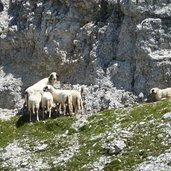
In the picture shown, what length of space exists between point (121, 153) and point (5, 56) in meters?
18.9

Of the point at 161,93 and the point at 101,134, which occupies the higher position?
the point at 161,93

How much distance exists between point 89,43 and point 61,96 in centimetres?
656

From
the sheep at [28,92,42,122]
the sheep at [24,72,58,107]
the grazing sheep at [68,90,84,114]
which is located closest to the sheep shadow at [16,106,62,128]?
the sheep at [28,92,42,122]

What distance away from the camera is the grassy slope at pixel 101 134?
32406 mm

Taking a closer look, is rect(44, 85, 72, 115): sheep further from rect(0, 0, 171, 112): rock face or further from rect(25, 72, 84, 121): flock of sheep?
rect(0, 0, 171, 112): rock face

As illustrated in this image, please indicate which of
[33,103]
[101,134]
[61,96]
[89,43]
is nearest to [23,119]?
[33,103]

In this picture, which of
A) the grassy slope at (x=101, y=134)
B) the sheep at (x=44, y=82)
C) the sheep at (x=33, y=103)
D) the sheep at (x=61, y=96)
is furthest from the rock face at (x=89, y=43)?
the grassy slope at (x=101, y=134)

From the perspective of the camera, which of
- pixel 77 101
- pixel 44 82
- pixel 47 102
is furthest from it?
pixel 44 82

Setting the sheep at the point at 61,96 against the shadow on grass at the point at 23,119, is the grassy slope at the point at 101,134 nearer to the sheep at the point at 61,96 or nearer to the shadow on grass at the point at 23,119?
the shadow on grass at the point at 23,119

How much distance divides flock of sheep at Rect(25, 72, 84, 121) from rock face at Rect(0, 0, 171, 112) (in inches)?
138

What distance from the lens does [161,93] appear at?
40.3 metres

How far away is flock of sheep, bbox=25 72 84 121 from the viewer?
41031 mm

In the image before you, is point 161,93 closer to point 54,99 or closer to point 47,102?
point 54,99

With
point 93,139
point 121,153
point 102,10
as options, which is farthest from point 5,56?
point 121,153
